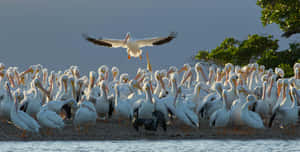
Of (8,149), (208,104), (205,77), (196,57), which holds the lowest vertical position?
(8,149)


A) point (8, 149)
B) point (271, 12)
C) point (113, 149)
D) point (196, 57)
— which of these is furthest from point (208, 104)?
point (196, 57)

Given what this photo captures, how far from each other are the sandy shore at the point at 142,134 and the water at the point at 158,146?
0.58 meters

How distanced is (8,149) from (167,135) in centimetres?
445

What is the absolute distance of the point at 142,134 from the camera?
57.0 feet

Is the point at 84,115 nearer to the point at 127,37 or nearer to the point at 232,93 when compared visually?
the point at 232,93

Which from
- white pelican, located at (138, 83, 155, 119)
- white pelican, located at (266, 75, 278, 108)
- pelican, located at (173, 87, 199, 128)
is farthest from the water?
white pelican, located at (266, 75, 278, 108)

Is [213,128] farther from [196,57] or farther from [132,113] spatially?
[196,57]

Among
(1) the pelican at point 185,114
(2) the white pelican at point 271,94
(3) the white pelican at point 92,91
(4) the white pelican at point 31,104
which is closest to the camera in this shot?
(1) the pelican at point 185,114

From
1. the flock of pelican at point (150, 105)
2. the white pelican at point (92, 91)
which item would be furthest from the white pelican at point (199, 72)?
the white pelican at point (92, 91)

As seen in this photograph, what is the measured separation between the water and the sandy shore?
0.58m

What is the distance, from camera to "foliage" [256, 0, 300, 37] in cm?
2791

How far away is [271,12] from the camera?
28516mm

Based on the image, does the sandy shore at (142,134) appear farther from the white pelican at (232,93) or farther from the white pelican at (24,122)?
the white pelican at (232,93)

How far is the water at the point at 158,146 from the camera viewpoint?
1501cm
